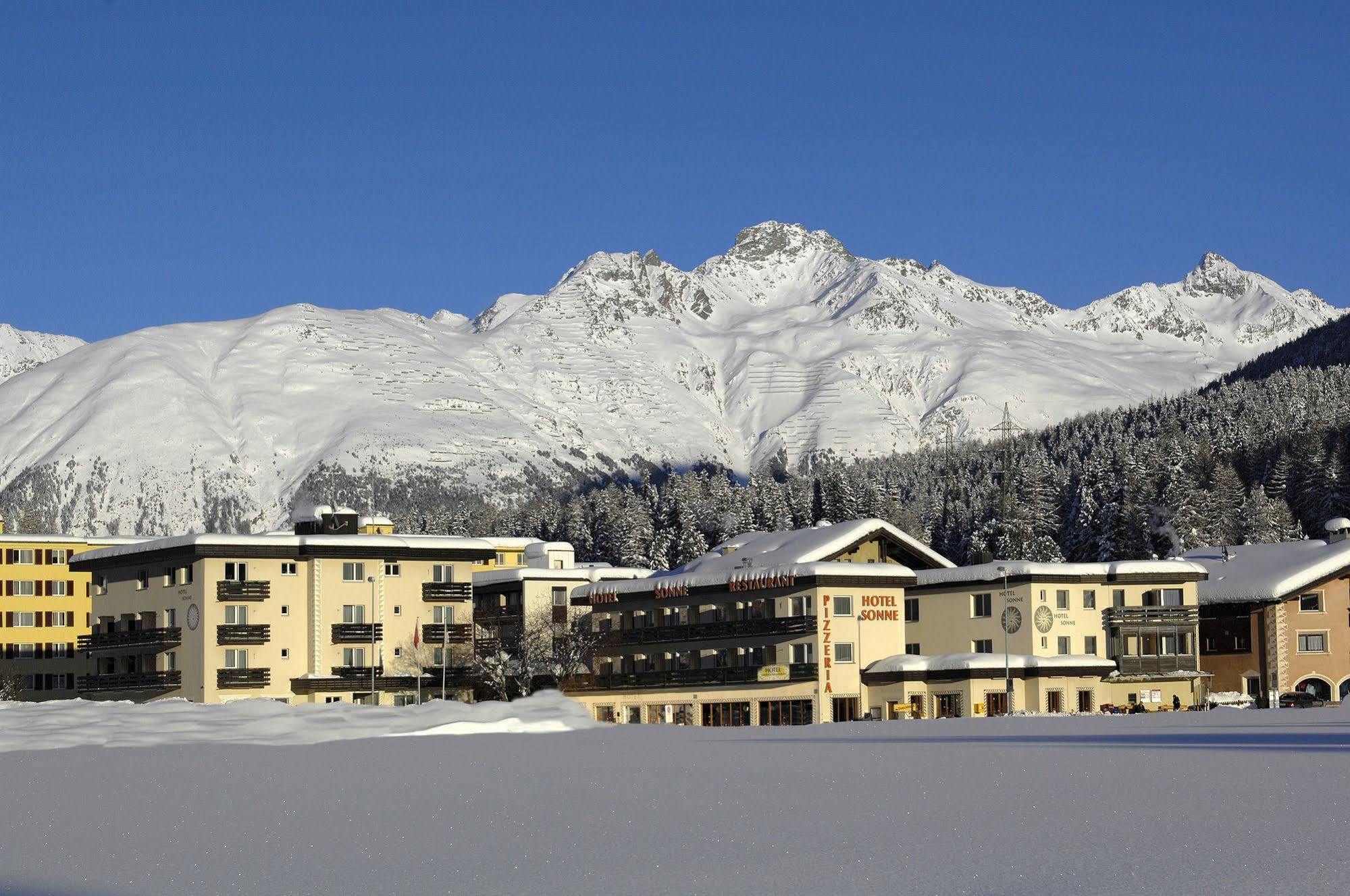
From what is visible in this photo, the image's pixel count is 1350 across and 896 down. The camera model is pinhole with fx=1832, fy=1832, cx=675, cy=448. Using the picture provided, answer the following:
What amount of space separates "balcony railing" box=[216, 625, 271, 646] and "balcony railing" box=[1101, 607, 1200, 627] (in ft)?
177

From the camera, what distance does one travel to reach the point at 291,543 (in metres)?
116

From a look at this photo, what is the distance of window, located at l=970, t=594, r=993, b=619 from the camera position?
11694 cm

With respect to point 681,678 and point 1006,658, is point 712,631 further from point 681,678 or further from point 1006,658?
point 1006,658

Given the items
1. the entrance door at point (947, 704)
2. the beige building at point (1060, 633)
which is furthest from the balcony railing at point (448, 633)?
the entrance door at point (947, 704)

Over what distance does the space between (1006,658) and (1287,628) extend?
23.6 meters

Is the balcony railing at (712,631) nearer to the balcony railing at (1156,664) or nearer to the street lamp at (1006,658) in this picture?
the street lamp at (1006,658)

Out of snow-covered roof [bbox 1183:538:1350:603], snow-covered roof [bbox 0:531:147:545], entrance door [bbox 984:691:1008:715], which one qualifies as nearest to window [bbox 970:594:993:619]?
entrance door [bbox 984:691:1008:715]

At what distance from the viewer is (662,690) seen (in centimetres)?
11531

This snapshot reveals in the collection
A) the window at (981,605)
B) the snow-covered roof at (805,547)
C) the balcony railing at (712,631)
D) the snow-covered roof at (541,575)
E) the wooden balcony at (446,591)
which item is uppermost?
the snow-covered roof at (805,547)

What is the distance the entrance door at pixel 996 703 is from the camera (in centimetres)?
10812

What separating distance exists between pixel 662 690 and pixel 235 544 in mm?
28088

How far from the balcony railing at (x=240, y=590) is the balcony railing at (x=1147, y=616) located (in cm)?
5394

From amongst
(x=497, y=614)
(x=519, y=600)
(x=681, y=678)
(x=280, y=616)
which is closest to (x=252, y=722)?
(x=280, y=616)

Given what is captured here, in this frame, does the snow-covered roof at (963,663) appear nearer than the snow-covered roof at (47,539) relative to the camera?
Yes
